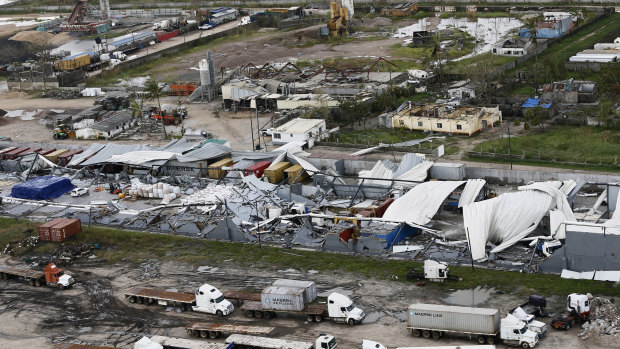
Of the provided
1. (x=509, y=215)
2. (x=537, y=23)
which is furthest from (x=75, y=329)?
(x=537, y=23)

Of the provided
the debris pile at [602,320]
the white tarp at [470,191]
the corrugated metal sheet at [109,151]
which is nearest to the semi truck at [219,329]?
the debris pile at [602,320]

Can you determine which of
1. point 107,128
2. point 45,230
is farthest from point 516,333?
point 107,128

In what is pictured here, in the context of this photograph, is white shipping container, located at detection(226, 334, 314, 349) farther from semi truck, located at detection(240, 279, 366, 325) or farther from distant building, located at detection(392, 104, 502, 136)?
distant building, located at detection(392, 104, 502, 136)

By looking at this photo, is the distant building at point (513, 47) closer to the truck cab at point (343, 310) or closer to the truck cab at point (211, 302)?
the truck cab at point (343, 310)

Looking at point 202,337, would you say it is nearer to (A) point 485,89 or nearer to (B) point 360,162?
(B) point 360,162

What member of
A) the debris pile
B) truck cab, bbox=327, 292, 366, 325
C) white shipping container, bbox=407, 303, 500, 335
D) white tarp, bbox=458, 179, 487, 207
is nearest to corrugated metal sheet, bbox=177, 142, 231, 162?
white tarp, bbox=458, 179, 487, 207

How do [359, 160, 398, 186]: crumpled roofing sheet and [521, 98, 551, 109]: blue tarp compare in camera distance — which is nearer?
[359, 160, 398, 186]: crumpled roofing sheet

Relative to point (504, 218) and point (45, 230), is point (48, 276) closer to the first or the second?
point (45, 230)
